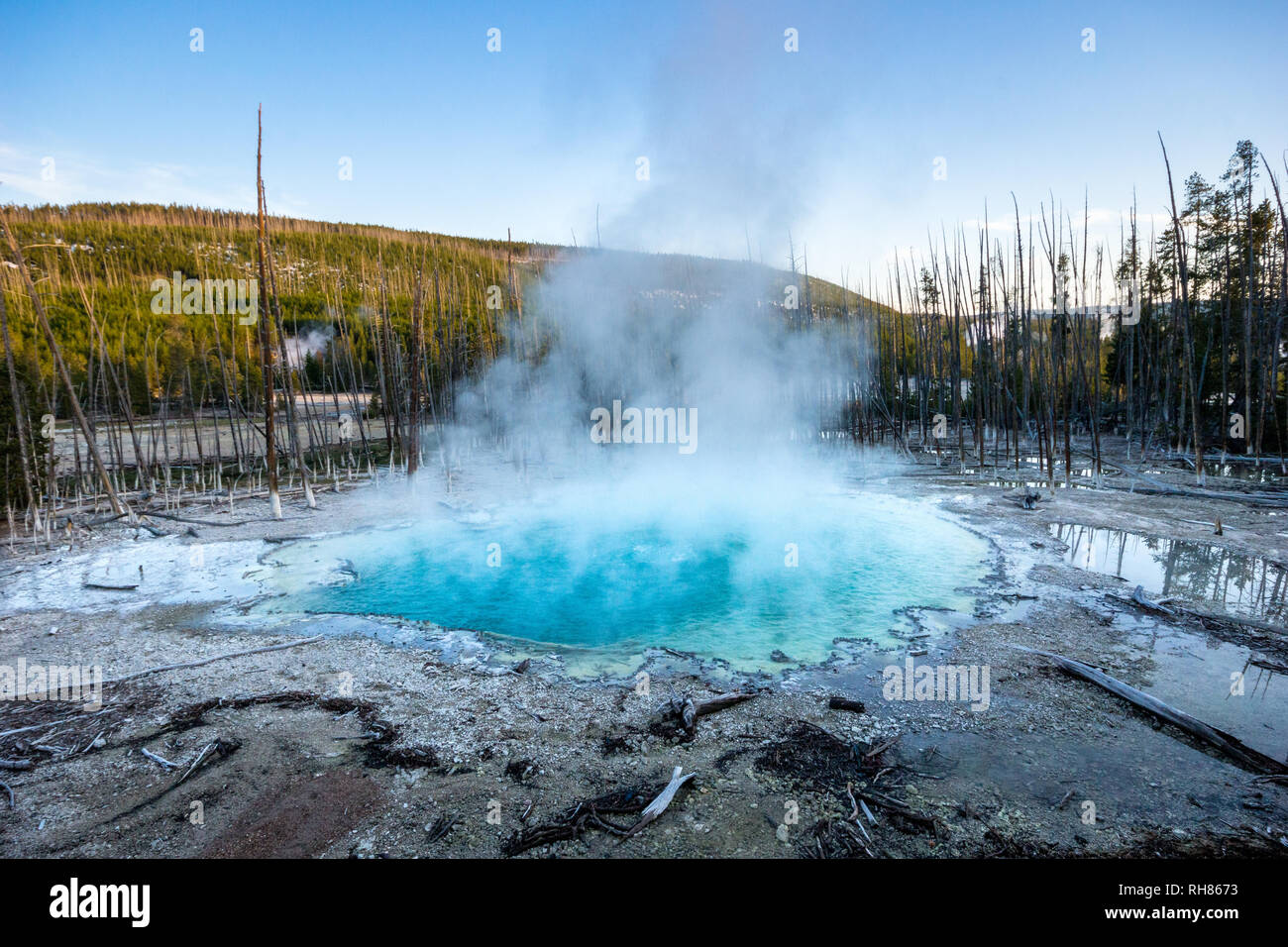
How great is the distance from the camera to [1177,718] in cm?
428

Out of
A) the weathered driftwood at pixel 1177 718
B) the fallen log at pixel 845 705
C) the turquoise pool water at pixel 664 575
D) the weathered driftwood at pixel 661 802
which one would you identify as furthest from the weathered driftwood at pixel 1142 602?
the weathered driftwood at pixel 661 802

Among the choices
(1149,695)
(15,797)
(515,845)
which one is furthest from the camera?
(1149,695)

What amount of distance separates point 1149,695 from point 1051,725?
1.05m

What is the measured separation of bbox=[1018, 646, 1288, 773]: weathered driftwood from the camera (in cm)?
380

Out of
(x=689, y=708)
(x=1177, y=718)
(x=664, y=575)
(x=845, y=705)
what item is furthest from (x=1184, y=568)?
(x=689, y=708)

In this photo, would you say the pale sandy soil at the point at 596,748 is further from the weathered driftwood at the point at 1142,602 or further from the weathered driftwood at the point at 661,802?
the weathered driftwood at the point at 1142,602

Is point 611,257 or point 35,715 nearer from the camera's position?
point 35,715

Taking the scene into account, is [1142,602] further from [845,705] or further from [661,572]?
[661,572]

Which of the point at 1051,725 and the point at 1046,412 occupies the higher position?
the point at 1046,412

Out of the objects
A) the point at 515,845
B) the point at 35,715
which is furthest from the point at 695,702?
the point at 35,715

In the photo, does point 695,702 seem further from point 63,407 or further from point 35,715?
point 63,407

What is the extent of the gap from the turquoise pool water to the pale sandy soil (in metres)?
0.69

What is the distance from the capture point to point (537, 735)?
4359 millimetres

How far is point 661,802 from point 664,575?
210 inches
